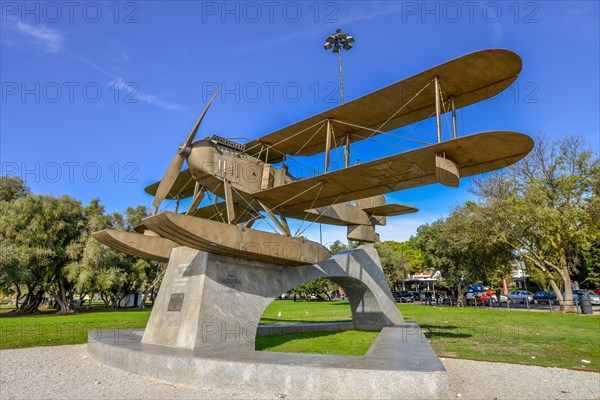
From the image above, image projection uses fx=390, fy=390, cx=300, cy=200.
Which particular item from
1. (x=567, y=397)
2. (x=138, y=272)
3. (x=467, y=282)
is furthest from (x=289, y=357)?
(x=467, y=282)

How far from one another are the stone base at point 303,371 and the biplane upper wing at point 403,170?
→ 4638 mm

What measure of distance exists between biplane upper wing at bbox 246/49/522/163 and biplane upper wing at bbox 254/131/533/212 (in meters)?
1.40

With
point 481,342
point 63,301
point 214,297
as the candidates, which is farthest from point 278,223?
point 63,301

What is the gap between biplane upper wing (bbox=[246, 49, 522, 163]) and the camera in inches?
396

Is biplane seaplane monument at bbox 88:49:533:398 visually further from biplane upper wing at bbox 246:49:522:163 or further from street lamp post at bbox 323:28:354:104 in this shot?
street lamp post at bbox 323:28:354:104

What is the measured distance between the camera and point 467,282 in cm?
4275

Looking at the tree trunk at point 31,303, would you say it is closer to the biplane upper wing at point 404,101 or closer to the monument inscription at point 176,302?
the monument inscription at point 176,302

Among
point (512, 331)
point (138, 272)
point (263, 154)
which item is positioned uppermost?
point (263, 154)

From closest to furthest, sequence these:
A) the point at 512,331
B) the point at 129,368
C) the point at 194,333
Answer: the point at 129,368 < the point at 194,333 < the point at 512,331

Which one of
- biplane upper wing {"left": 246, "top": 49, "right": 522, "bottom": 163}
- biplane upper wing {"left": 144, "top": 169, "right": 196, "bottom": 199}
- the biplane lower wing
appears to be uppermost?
biplane upper wing {"left": 246, "top": 49, "right": 522, "bottom": 163}

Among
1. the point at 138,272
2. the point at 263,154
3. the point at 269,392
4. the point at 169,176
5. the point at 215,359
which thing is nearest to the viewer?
the point at 269,392

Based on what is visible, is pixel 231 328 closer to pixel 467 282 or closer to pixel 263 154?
pixel 263 154

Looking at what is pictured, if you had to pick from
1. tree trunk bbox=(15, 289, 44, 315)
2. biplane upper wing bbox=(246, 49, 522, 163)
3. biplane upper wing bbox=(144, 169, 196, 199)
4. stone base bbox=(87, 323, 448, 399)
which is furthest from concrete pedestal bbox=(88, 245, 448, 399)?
tree trunk bbox=(15, 289, 44, 315)

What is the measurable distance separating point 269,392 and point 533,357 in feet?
28.3
